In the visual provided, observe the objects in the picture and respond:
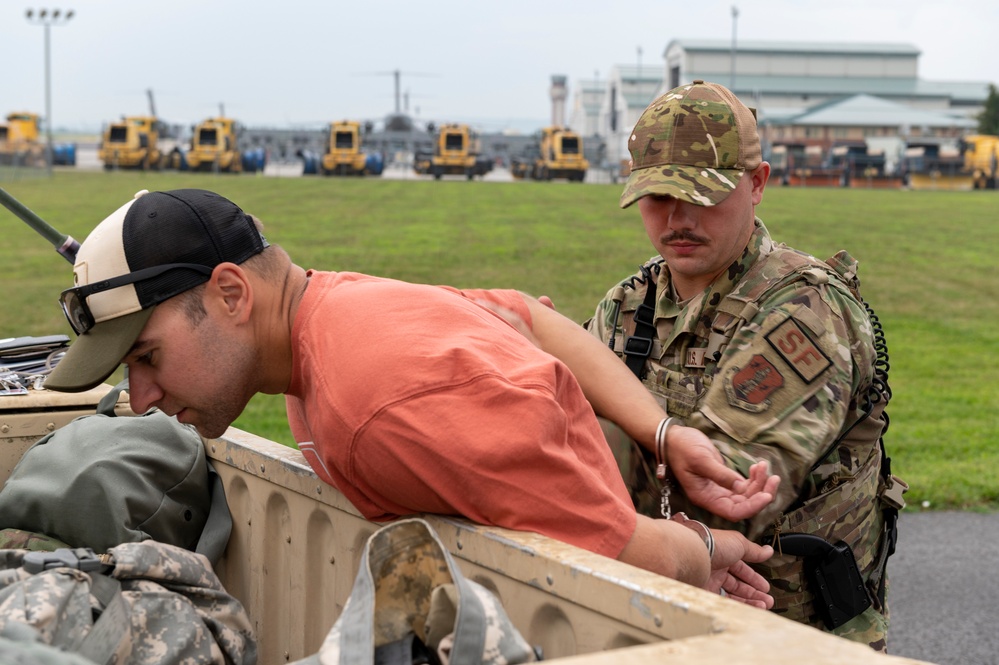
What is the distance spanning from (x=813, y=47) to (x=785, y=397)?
323 feet

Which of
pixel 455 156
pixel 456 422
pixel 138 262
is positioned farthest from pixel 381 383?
pixel 455 156

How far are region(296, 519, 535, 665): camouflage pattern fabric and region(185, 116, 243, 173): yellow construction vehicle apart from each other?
53875 millimetres

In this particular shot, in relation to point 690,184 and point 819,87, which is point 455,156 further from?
point 690,184

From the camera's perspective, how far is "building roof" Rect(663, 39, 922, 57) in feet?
297

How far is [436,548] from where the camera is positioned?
203 cm

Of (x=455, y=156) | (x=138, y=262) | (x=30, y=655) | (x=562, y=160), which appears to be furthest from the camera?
(x=455, y=156)

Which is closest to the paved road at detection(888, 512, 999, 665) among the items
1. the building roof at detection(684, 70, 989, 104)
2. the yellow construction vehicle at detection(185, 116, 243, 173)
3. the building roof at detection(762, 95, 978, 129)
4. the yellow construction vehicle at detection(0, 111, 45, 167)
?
the yellow construction vehicle at detection(0, 111, 45, 167)

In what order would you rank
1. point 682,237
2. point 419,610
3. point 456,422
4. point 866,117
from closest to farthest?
point 419,610
point 456,422
point 682,237
point 866,117

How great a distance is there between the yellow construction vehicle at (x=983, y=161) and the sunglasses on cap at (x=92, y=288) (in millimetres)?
55467

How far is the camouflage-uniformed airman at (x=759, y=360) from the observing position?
2.88 meters

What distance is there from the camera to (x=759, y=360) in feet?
9.58

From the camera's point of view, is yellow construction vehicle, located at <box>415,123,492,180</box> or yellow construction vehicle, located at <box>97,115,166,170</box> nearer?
yellow construction vehicle, located at <box>415,123,492,180</box>

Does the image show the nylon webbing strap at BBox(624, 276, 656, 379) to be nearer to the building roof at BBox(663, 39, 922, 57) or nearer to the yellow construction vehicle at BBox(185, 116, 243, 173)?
the yellow construction vehicle at BBox(185, 116, 243, 173)

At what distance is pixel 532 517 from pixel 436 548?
0.23 meters
